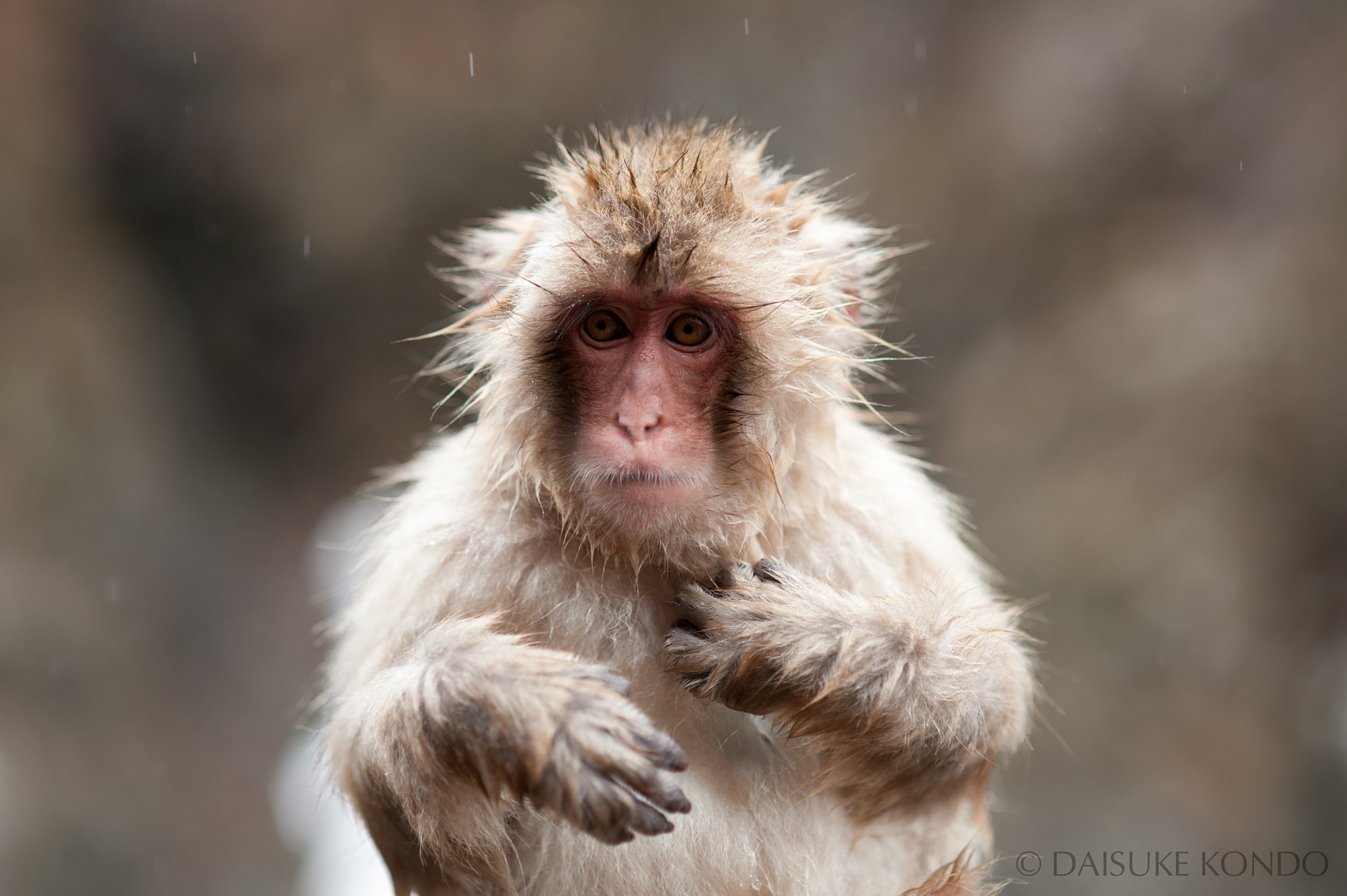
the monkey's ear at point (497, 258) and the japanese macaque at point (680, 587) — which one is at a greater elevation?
the monkey's ear at point (497, 258)

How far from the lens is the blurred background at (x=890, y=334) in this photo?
5.30m

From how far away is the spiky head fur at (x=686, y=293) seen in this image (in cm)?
212

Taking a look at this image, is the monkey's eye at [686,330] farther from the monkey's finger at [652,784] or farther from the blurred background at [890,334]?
the blurred background at [890,334]

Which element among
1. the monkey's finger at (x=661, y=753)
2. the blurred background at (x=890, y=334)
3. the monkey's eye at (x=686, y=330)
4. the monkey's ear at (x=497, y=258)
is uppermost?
the blurred background at (x=890, y=334)

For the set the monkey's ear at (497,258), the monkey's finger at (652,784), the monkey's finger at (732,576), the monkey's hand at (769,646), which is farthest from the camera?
the monkey's ear at (497,258)

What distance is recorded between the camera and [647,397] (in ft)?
6.76

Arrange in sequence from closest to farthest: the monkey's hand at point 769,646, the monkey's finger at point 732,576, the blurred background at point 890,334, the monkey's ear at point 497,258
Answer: the monkey's hand at point 769,646 → the monkey's finger at point 732,576 → the monkey's ear at point 497,258 → the blurred background at point 890,334

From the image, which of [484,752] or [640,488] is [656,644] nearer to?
[640,488]

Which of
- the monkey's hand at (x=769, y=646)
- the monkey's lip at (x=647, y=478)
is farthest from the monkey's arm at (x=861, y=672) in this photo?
the monkey's lip at (x=647, y=478)

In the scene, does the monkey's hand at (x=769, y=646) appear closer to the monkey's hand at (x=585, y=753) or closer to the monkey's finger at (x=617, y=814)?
the monkey's hand at (x=585, y=753)

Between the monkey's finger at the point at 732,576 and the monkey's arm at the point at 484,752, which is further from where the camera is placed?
the monkey's finger at the point at 732,576

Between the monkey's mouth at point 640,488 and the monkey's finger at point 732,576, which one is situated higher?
the monkey's mouth at point 640,488

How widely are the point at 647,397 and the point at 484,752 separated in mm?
758

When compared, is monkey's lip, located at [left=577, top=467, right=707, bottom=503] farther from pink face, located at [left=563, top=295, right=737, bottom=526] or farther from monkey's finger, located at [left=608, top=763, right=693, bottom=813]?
monkey's finger, located at [left=608, top=763, right=693, bottom=813]
